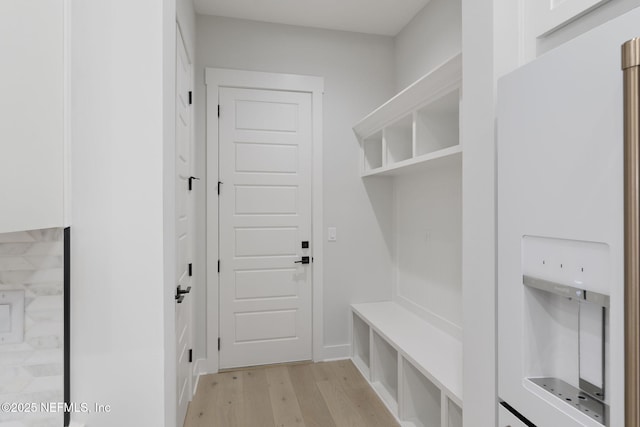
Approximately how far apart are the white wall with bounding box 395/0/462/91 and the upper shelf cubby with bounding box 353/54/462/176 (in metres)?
0.49

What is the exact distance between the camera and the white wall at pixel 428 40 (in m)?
2.37

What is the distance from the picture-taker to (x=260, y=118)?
2990 millimetres

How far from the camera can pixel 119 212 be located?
34.1 inches

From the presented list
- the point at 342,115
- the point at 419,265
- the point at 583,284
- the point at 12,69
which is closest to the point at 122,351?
the point at 12,69

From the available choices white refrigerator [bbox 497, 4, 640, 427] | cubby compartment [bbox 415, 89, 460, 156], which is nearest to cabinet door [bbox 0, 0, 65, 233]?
white refrigerator [bbox 497, 4, 640, 427]

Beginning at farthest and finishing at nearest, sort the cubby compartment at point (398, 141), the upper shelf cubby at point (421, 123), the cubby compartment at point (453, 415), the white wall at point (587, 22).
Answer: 1. the cubby compartment at point (398, 141)
2. the upper shelf cubby at point (421, 123)
3. the cubby compartment at point (453, 415)
4. the white wall at point (587, 22)

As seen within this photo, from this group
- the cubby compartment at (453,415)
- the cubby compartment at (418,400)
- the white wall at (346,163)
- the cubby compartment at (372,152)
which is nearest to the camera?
the cubby compartment at (453,415)

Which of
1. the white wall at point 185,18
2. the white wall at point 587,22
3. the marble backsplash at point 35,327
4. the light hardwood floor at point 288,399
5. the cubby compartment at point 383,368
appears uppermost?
the white wall at point 185,18

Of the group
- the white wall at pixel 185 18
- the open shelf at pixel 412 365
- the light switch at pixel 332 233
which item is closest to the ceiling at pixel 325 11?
the white wall at pixel 185 18

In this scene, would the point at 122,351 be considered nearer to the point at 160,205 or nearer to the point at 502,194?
the point at 160,205

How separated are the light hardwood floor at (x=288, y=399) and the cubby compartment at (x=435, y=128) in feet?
5.79

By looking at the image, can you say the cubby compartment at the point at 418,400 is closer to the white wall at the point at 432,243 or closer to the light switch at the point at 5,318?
the white wall at the point at 432,243

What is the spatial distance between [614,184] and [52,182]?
1.17m

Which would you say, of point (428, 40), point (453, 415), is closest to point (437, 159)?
point (428, 40)
